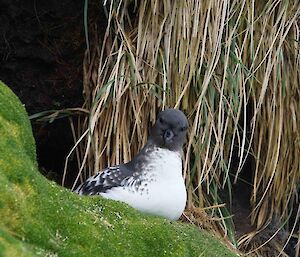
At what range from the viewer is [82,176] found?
4578 millimetres

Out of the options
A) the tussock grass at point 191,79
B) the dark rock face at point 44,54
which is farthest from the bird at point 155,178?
the dark rock face at point 44,54

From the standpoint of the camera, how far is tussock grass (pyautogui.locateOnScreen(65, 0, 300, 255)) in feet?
14.6

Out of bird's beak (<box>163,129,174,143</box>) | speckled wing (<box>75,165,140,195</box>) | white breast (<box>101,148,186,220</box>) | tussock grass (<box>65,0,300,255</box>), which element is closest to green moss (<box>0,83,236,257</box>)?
white breast (<box>101,148,186,220</box>)

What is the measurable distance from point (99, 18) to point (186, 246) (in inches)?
87.8

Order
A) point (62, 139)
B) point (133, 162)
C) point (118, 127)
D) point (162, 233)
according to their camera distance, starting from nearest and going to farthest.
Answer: point (162, 233)
point (133, 162)
point (118, 127)
point (62, 139)

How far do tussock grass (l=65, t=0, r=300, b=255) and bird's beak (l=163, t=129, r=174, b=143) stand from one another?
1.30 feet

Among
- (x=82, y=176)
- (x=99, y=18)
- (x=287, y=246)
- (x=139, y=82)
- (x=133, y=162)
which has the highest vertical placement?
(x=99, y=18)

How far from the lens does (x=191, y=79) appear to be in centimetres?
450

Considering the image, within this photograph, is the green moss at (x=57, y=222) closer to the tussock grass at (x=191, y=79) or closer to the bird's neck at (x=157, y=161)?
the bird's neck at (x=157, y=161)

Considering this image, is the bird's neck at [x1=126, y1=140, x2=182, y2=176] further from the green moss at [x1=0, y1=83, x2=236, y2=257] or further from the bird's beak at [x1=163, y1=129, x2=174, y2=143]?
the green moss at [x1=0, y1=83, x2=236, y2=257]

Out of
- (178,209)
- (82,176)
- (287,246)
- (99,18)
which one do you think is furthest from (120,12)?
(287,246)

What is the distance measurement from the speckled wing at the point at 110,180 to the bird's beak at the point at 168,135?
267 mm

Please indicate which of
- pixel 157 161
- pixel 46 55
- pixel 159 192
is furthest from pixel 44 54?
pixel 159 192

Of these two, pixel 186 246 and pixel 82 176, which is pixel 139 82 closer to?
pixel 82 176
